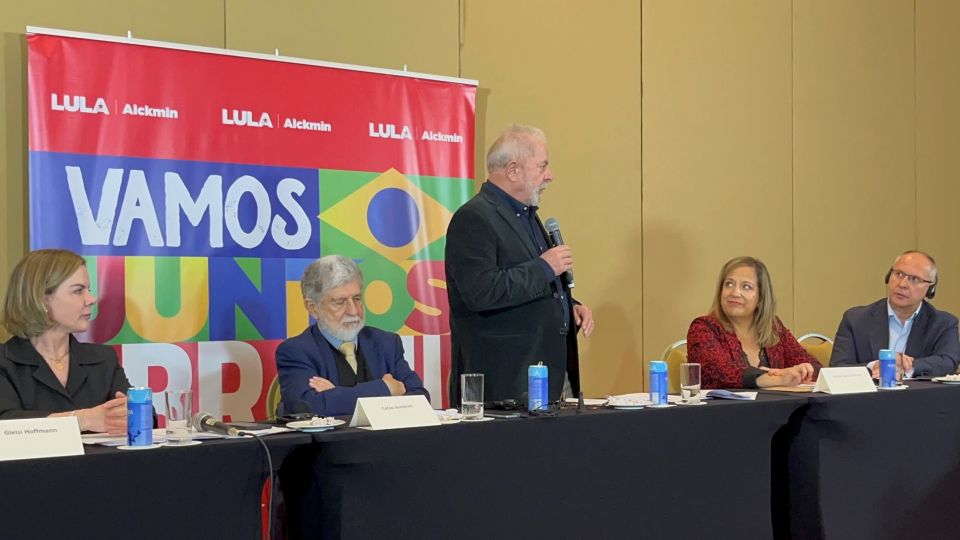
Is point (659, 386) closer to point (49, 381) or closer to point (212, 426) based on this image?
point (212, 426)

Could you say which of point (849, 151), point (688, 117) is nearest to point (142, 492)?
point (688, 117)

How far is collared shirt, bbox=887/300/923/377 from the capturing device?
4480mm

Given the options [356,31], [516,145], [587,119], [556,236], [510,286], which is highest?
[356,31]

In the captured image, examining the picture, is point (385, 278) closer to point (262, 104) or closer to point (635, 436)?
point (262, 104)

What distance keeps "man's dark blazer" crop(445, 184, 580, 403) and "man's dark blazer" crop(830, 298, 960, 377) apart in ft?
5.02

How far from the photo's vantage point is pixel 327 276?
3.38m

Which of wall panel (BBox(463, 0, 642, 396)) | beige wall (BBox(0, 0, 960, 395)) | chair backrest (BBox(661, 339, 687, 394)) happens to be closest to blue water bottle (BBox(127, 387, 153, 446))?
beige wall (BBox(0, 0, 960, 395))

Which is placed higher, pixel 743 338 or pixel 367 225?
pixel 367 225

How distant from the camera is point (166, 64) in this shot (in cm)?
400

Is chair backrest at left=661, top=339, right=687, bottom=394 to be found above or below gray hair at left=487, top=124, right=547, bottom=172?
below

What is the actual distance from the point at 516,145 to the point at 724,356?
1.06 metres

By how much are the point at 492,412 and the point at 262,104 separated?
6.12ft

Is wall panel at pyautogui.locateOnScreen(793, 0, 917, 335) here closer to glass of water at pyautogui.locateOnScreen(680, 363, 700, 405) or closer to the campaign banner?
the campaign banner

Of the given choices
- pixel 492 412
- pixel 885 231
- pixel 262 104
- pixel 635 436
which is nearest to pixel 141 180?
pixel 262 104
